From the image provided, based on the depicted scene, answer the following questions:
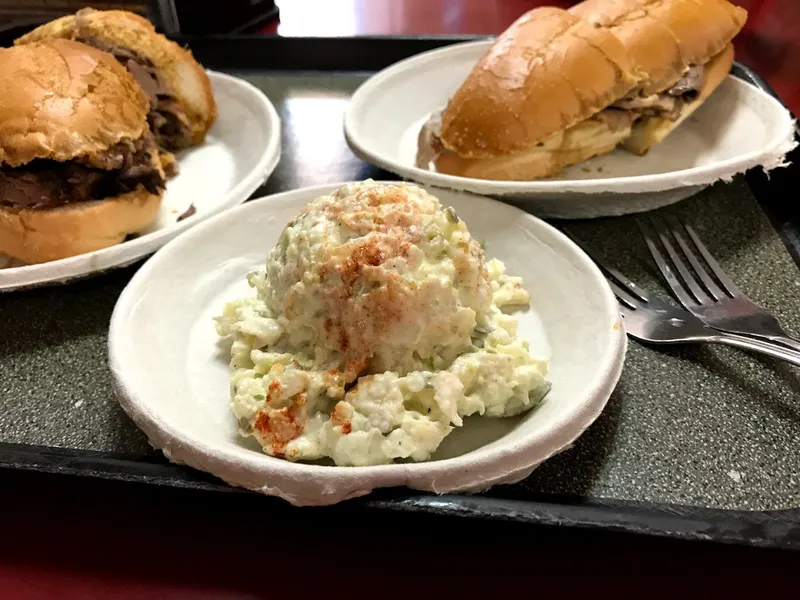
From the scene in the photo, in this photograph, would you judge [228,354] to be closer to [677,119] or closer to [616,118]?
[616,118]

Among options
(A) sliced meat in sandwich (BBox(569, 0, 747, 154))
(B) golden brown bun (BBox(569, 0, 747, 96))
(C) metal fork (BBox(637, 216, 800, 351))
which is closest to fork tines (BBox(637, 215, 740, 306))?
(C) metal fork (BBox(637, 216, 800, 351))

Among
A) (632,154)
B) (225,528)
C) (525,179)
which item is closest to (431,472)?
(225,528)

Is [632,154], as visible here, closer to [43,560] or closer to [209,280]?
[209,280]

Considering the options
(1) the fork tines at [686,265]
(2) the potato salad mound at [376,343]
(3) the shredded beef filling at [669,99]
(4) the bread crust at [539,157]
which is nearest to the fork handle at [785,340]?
(1) the fork tines at [686,265]

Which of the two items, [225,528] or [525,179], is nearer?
[225,528]

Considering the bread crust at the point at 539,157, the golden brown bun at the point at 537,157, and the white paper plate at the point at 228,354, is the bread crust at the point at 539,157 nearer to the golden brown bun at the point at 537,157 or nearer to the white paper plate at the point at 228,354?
the golden brown bun at the point at 537,157

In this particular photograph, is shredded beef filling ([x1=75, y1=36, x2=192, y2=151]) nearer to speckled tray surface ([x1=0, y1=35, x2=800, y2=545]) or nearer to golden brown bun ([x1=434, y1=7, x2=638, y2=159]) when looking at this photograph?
speckled tray surface ([x1=0, y1=35, x2=800, y2=545])
